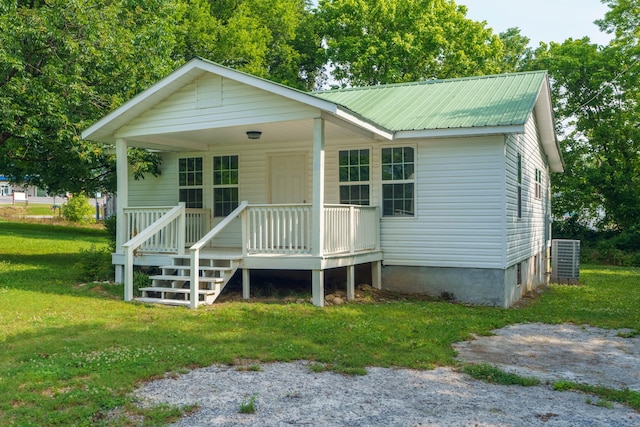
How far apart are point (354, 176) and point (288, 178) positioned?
1.61 metres

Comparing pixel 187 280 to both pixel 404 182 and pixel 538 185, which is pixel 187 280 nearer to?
pixel 404 182

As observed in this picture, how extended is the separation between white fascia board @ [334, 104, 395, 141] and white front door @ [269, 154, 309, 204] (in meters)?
2.32

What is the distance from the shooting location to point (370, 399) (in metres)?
5.02

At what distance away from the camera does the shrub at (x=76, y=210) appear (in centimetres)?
3250

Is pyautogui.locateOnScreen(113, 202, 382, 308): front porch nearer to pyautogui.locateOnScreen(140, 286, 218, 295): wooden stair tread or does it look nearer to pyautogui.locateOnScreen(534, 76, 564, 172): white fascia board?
pyautogui.locateOnScreen(140, 286, 218, 295): wooden stair tread

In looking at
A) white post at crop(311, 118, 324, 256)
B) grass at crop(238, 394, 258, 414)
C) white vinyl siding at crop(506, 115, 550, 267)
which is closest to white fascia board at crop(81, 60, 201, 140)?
white post at crop(311, 118, 324, 256)

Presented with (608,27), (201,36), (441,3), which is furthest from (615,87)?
(201,36)

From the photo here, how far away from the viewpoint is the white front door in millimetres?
12742

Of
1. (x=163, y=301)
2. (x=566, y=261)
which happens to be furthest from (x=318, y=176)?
(x=566, y=261)

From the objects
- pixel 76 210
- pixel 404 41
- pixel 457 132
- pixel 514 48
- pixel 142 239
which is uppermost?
pixel 514 48

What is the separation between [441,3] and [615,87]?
1002 cm

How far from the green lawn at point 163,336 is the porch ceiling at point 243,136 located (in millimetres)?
3235

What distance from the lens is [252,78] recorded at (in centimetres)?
963

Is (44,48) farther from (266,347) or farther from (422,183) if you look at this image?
(266,347)
